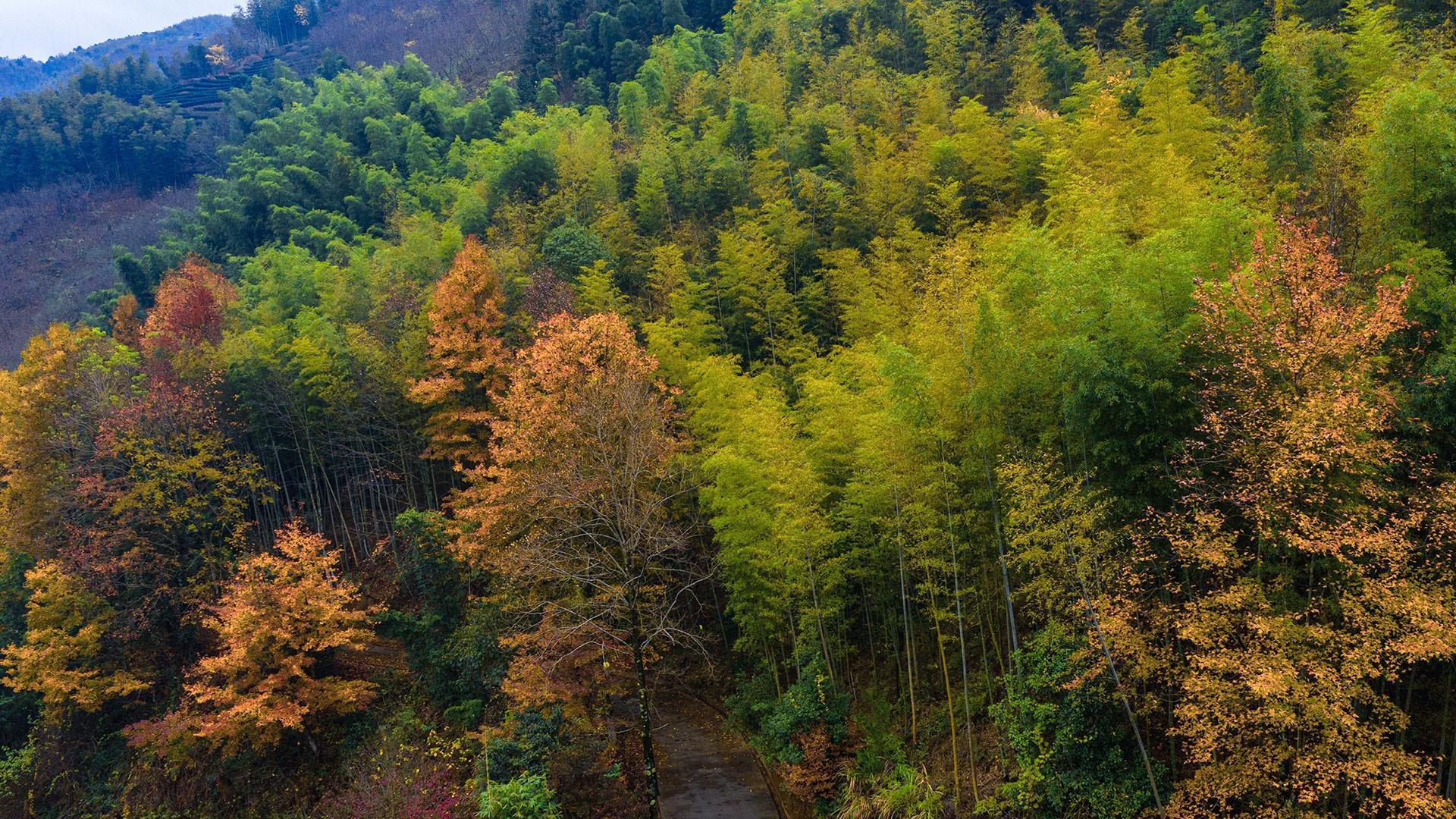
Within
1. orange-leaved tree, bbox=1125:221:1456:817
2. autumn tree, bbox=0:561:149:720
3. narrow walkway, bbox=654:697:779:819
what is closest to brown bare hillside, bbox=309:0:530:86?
autumn tree, bbox=0:561:149:720

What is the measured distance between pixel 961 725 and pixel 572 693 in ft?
25.9

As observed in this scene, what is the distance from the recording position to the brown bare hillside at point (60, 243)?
60.2 m

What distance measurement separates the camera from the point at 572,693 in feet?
54.8

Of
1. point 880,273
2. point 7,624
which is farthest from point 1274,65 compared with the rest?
point 7,624

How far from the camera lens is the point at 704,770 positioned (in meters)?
17.4

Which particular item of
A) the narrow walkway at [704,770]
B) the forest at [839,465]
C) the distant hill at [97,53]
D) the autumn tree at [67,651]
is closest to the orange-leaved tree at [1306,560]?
the forest at [839,465]

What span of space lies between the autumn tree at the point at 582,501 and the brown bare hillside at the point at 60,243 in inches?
2170

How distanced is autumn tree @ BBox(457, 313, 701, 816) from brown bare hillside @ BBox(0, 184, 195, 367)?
55.1 meters

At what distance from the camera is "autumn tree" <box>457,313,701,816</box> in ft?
50.3

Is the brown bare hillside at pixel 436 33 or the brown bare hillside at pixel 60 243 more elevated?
the brown bare hillside at pixel 436 33

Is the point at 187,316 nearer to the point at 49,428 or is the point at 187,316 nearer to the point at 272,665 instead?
the point at 49,428

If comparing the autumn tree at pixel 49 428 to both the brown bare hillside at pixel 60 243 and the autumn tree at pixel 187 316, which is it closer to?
the autumn tree at pixel 187 316

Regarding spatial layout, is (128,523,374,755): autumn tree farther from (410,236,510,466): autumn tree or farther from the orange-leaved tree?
the orange-leaved tree

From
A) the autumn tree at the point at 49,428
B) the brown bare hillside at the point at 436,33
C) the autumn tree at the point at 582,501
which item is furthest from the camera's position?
the brown bare hillside at the point at 436,33
